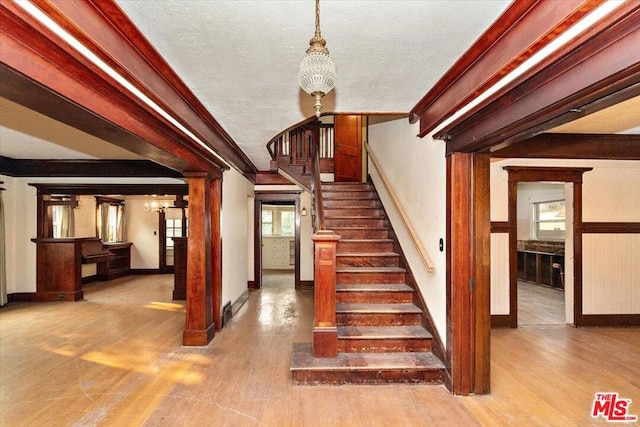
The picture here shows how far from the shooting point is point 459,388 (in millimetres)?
2602

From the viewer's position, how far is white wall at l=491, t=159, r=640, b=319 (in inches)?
177

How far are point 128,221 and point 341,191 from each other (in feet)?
23.0

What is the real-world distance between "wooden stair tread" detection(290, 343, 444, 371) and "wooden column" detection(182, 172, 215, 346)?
4.13 feet

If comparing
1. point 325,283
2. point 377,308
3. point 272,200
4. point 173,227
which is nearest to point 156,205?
point 173,227

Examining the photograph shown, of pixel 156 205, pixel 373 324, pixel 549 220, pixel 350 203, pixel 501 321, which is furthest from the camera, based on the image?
pixel 156 205

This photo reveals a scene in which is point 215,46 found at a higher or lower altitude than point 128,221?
higher

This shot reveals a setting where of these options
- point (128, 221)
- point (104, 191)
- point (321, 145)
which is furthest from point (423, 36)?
point (128, 221)

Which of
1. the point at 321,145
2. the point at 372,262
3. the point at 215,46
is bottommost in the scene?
the point at 372,262

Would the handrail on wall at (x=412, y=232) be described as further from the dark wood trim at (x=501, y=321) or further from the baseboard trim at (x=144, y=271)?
the baseboard trim at (x=144, y=271)

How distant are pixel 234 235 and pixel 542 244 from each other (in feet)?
21.6

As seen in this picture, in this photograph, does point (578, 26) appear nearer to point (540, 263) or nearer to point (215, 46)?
point (215, 46)

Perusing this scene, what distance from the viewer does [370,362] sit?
9.36ft

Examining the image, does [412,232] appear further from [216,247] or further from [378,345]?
[216,247]

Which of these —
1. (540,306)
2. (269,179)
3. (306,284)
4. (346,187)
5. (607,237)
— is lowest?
(540,306)
